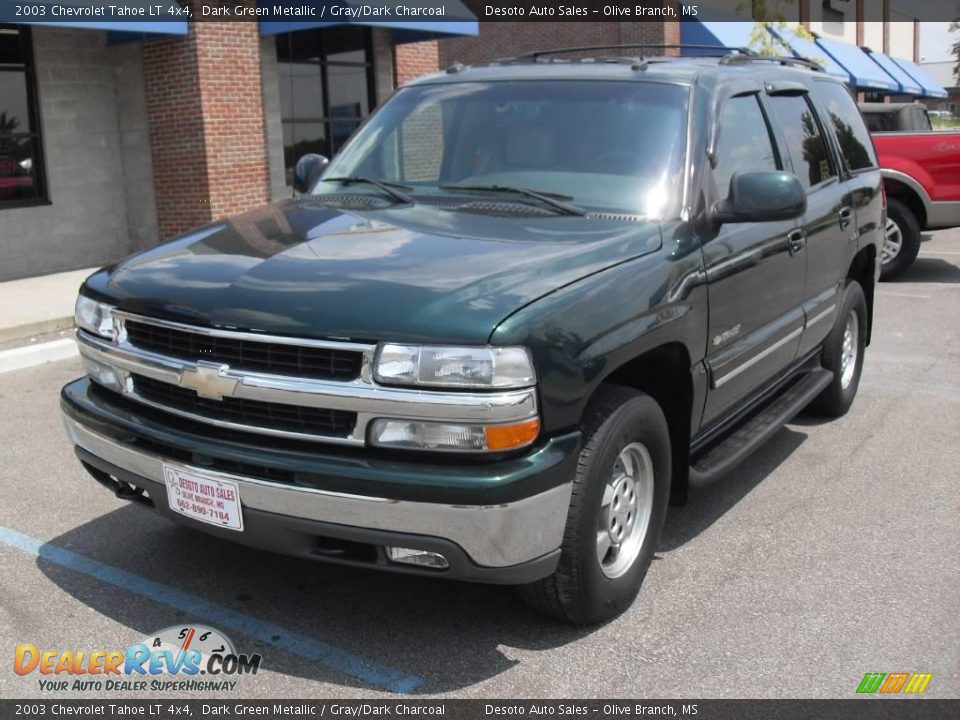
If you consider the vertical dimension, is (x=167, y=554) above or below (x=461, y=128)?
below

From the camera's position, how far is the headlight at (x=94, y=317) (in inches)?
150

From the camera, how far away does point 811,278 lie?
5.32 meters

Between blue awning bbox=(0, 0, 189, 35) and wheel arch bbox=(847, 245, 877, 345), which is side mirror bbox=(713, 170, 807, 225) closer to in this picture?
wheel arch bbox=(847, 245, 877, 345)

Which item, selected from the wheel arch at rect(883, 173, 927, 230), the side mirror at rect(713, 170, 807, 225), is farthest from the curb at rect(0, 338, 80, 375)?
the wheel arch at rect(883, 173, 927, 230)

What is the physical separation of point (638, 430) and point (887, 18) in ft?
154

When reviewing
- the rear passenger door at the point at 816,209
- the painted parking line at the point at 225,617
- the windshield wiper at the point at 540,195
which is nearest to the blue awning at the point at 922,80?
the rear passenger door at the point at 816,209

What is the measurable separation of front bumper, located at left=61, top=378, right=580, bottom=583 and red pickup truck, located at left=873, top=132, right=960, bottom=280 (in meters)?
9.54

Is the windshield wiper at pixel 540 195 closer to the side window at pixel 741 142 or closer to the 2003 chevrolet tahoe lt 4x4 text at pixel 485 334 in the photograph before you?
the 2003 chevrolet tahoe lt 4x4 text at pixel 485 334

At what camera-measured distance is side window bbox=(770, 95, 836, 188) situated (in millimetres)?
5258

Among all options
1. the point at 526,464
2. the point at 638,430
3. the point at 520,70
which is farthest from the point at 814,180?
the point at 526,464

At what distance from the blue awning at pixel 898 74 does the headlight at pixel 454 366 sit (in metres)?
37.7

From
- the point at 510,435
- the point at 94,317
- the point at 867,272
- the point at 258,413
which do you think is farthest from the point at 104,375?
the point at 867,272

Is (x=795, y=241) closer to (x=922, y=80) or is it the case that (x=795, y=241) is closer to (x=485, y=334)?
(x=485, y=334)

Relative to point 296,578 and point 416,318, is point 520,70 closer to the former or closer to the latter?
point 416,318
